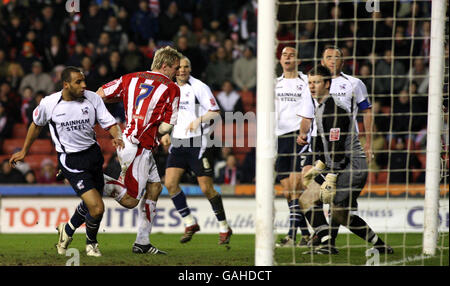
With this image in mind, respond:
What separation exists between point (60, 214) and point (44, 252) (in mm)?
3300

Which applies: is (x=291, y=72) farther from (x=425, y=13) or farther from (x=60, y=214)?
(x=425, y=13)

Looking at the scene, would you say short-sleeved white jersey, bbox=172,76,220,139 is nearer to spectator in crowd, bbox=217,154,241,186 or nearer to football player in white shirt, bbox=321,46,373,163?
football player in white shirt, bbox=321,46,373,163

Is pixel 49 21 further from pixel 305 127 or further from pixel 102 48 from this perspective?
pixel 305 127

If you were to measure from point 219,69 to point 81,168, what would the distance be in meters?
7.32

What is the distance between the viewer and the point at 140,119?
797 centimetres

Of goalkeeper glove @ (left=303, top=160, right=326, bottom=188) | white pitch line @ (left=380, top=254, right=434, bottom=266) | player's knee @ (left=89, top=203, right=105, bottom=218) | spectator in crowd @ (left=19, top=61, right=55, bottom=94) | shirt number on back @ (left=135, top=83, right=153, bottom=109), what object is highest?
spectator in crowd @ (left=19, top=61, right=55, bottom=94)

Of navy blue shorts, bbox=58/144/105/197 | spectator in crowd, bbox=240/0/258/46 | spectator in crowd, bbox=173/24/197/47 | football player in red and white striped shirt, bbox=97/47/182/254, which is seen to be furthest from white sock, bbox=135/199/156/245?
spectator in crowd, bbox=240/0/258/46

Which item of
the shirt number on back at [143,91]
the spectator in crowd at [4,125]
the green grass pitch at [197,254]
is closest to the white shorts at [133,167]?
the shirt number on back at [143,91]

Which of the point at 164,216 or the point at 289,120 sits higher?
the point at 289,120

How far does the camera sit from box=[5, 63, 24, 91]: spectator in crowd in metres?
14.5

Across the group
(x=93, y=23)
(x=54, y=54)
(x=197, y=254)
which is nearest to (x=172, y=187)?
(x=197, y=254)

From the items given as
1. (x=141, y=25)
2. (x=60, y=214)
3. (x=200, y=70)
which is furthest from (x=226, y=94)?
(x=60, y=214)

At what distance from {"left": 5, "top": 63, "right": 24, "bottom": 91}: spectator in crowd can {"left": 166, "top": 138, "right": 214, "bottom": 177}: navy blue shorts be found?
5800 millimetres

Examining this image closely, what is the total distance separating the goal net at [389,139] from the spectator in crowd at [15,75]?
4.86 metres
